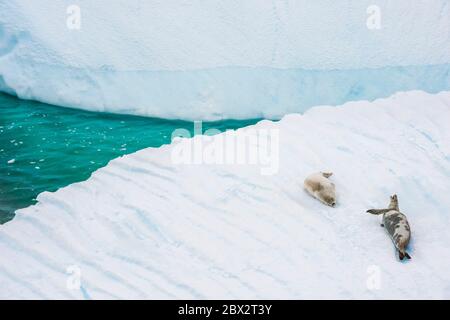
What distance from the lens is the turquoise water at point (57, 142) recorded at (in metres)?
4.27

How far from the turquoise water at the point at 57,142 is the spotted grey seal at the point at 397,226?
2.77m

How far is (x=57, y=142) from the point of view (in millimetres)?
5145

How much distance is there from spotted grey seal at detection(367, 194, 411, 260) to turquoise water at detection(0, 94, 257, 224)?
277cm

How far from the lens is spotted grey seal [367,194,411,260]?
2950mm

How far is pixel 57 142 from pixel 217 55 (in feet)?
7.86
